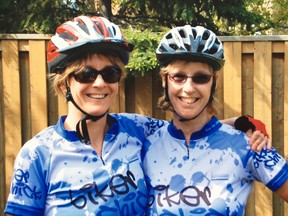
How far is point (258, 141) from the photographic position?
2.55 meters

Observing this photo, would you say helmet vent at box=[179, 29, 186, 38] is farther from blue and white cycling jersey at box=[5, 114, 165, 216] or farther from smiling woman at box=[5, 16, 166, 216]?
blue and white cycling jersey at box=[5, 114, 165, 216]

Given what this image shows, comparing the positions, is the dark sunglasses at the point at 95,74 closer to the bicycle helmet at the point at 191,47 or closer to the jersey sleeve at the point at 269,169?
the bicycle helmet at the point at 191,47

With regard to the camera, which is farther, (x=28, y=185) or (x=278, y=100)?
(x=278, y=100)

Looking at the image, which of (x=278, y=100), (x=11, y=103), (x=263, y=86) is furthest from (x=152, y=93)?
(x=11, y=103)

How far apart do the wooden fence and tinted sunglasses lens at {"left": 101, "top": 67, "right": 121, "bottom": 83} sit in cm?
239

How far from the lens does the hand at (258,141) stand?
253cm

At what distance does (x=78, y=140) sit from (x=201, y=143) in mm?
629

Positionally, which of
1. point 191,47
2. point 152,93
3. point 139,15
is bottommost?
point 152,93

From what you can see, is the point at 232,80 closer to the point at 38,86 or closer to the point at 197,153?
the point at 38,86

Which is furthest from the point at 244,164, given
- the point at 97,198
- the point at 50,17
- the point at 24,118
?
the point at 50,17

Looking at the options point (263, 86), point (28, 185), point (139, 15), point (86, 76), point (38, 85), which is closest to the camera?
point (28, 185)

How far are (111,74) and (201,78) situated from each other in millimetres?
477

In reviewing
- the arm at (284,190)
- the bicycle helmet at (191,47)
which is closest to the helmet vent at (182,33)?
the bicycle helmet at (191,47)

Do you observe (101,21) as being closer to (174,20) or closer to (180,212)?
(180,212)
